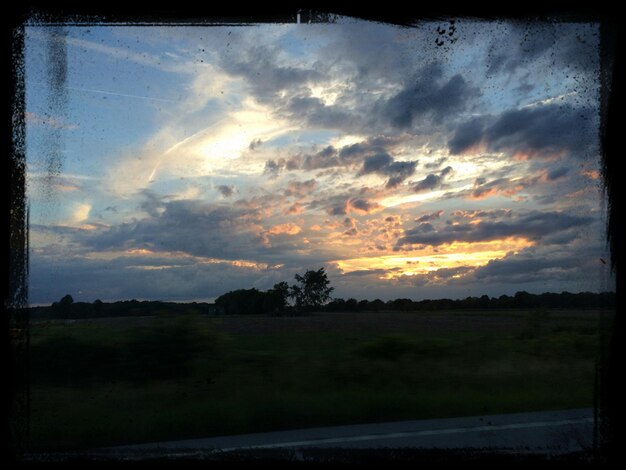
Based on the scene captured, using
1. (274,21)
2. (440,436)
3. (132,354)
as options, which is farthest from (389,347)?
(274,21)

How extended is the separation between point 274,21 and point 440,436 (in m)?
2.65

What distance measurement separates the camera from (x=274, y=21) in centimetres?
268

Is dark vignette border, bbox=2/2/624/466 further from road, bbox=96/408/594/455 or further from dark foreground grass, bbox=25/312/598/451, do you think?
dark foreground grass, bbox=25/312/598/451

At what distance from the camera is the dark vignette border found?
2447 millimetres

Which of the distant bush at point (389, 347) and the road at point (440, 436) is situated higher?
the distant bush at point (389, 347)

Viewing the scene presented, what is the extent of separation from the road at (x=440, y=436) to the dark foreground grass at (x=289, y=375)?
6.1 inches

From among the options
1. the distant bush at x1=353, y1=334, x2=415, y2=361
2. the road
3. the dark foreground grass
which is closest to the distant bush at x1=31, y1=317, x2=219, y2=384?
the dark foreground grass

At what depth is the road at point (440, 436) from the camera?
104 inches

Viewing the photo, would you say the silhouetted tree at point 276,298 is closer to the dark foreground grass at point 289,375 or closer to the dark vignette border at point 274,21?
the dark foreground grass at point 289,375

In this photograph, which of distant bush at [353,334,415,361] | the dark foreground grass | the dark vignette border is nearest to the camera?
the dark vignette border

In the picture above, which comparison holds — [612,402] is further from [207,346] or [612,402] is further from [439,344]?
[207,346]

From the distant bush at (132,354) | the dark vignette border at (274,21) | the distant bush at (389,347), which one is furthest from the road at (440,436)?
the distant bush at (132,354)

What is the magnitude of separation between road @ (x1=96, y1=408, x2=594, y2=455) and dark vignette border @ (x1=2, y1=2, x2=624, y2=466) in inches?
6.0

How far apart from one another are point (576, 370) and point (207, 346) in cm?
244
